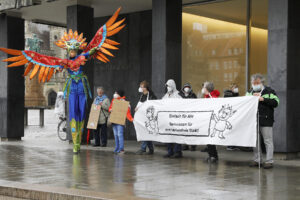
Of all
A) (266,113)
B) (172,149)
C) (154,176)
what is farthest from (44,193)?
(172,149)

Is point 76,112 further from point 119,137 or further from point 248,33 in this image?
point 248,33

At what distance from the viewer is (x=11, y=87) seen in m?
18.8

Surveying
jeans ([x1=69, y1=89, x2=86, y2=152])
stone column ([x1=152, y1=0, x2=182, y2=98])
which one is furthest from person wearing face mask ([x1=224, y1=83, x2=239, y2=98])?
jeans ([x1=69, y1=89, x2=86, y2=152])

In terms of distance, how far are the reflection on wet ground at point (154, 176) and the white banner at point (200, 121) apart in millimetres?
567

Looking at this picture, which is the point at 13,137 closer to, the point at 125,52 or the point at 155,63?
the point at 125,52

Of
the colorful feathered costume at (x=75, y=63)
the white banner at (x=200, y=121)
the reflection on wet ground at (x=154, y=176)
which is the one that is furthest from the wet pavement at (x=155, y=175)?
the colorful feathered costume at (x=75, y=63)

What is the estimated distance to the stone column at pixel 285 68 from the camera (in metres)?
11.9

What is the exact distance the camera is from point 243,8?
1530 centimetres

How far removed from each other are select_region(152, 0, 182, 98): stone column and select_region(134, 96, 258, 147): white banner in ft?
5.20

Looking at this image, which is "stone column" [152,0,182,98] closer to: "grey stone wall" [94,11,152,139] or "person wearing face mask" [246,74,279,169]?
"grey stone wall" [94,11,152,139]

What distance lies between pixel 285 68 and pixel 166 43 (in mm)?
3924

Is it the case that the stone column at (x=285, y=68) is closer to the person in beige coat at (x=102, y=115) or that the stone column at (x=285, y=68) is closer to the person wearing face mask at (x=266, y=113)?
the person wearing face mask at (x=266, y=113)

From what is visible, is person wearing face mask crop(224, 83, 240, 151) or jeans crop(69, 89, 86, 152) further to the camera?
person wearing face mask crop(224, 83, 240, 151)

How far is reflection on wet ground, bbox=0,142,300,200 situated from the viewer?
24.9ft
